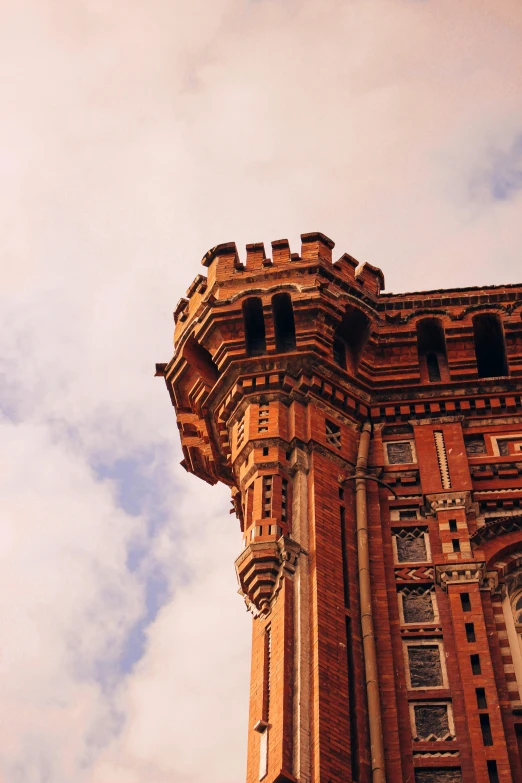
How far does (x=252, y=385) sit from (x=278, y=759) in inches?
335

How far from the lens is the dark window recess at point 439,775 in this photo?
61.9ft

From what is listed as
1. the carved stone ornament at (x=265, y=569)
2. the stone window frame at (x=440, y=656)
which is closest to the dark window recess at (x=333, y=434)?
the carved stone ornament at (x=265, y=569)

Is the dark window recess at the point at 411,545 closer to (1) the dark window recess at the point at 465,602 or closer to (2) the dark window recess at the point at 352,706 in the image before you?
(1) the dark window recess at the point at 465,602

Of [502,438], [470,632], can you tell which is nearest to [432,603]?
[470,632]

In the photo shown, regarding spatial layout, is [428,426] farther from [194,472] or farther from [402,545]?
[194,472]

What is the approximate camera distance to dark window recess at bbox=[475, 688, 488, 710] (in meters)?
19.6

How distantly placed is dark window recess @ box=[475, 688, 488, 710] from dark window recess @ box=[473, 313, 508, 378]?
8767 millimetres

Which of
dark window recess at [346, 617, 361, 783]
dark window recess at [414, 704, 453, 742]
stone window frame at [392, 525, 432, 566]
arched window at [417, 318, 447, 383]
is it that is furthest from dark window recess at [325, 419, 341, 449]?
dark window recess at [414, 704, 453, 742]

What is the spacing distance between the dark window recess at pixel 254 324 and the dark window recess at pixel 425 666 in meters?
7.62

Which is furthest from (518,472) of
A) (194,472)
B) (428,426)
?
(194,472)

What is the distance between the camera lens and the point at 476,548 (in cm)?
2239

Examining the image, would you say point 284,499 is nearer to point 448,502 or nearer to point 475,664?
point 448,502

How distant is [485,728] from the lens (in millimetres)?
19328

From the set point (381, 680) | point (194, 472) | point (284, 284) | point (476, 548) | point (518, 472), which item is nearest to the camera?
point (381, 680)
